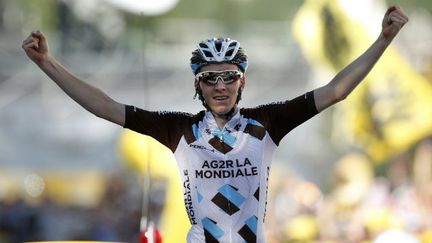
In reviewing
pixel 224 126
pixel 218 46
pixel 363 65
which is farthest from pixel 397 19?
pixel 224 126

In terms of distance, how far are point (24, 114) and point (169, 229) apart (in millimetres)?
2515

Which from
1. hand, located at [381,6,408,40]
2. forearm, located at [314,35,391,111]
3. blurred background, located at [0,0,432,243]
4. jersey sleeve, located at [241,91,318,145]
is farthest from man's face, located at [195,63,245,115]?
blurred background, located at [0,0,432,243]

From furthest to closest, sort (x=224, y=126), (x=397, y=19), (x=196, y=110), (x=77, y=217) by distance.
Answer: (x=77, y=217) → (x=196, y=110) → (x=224, y=126) → (x=397, y=19)

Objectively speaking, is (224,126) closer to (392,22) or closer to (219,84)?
(219,84)

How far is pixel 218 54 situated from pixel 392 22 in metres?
0.86

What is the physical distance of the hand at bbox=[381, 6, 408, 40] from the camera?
18.5ft

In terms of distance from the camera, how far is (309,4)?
14539 mm

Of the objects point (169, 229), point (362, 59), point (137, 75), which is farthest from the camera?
point (137, 75)

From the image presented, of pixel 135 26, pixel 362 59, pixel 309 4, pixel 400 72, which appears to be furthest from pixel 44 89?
pixel 362 59

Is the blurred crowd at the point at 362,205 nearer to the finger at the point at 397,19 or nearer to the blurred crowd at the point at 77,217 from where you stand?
the blurred crowd at the point at 77,217

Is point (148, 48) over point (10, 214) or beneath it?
over

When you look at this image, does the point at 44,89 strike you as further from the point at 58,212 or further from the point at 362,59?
the point at 362,59

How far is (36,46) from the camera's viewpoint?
5.66 metres

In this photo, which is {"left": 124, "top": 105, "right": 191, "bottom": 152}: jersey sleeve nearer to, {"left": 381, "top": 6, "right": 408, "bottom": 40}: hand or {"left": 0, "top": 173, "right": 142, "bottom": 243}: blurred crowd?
{"left": 381, "top": 6, "right": 408, "bottom": 40}: hand
